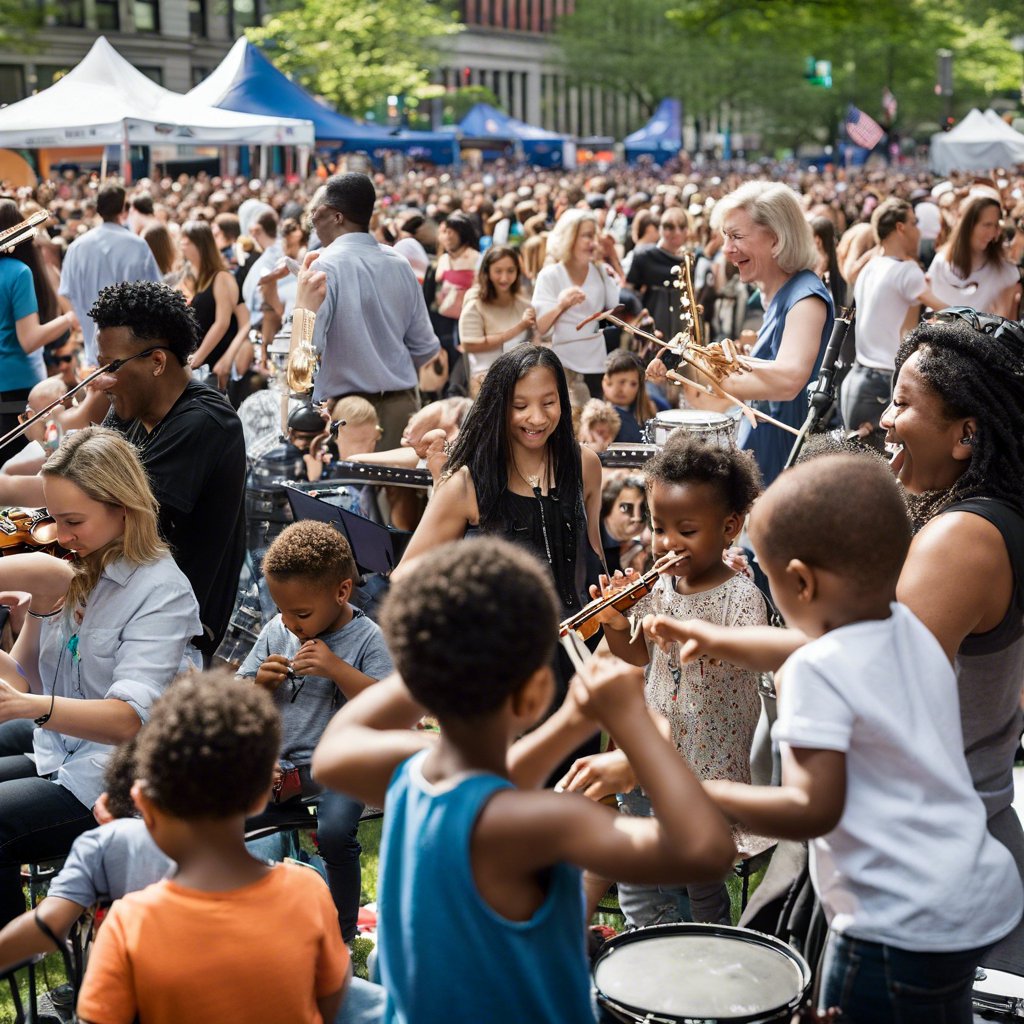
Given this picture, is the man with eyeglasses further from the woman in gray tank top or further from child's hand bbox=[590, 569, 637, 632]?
the woman in gray tank top

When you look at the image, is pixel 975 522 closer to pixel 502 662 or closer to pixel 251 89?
pixel 502 662

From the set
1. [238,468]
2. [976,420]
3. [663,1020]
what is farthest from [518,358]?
[663,1020]

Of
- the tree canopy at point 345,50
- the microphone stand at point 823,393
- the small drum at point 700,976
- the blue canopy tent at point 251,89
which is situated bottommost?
the small drum at point 700,976

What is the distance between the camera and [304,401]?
6098 mm

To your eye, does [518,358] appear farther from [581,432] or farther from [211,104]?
[211,104]

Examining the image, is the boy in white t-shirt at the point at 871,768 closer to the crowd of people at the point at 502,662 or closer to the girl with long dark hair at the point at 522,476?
the crowd of people at the point at 502,662

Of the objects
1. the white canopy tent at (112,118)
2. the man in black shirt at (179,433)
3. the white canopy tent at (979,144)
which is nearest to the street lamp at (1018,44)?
the white canopy tent at (979,144)

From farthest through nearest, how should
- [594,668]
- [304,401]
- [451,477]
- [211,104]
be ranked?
[211,104] → [304,401] → [451,477] → [594,668]

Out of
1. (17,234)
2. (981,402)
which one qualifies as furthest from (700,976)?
(17,234)

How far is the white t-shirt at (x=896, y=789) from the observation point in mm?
2064

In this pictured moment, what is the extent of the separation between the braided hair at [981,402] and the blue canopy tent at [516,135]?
1877 inches

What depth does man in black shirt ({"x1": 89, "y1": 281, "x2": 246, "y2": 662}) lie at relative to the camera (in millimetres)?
4227

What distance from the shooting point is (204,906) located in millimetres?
2262

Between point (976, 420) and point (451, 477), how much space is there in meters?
1.68
